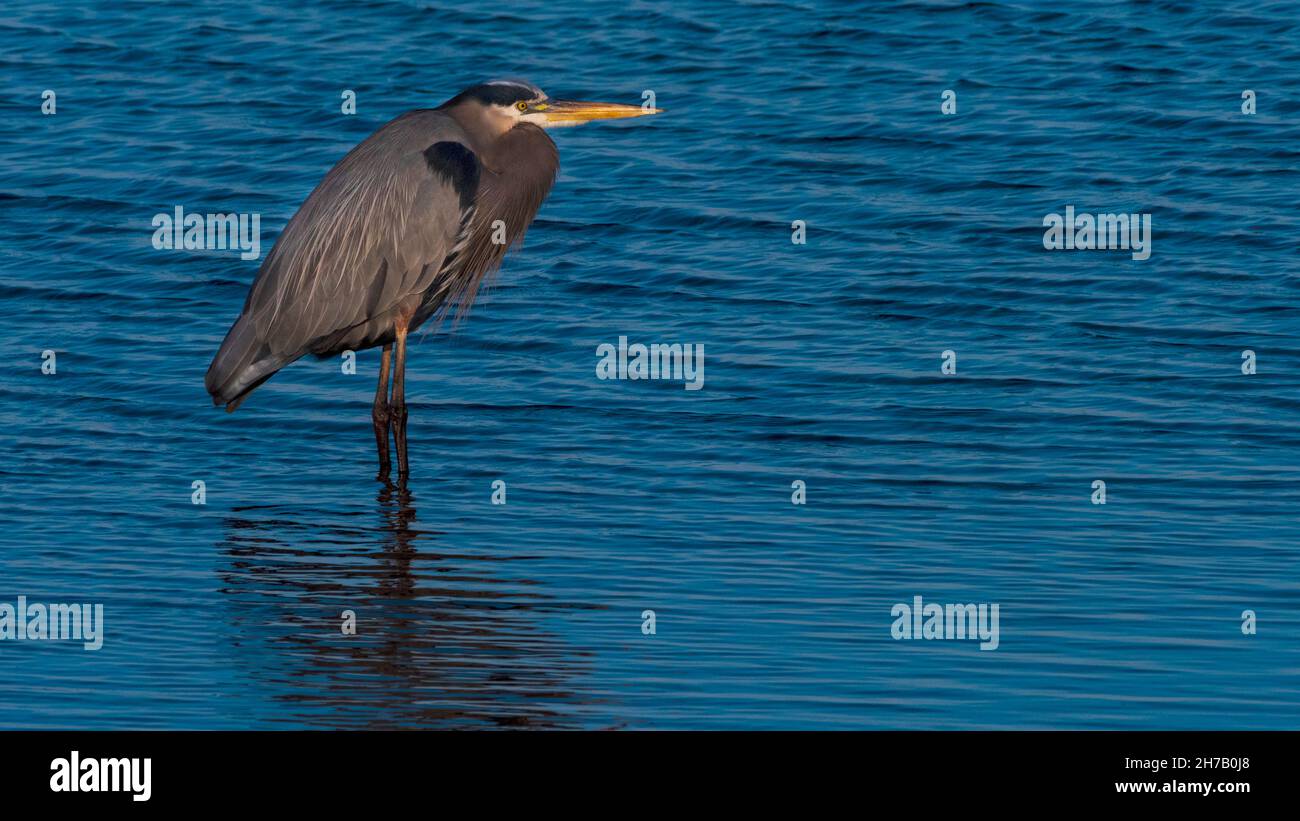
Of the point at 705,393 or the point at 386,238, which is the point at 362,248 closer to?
the point at 386,238

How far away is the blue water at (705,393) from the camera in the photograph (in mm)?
8203

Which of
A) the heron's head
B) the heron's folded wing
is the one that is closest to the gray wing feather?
the heron's folded wing

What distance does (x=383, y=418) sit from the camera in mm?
12156

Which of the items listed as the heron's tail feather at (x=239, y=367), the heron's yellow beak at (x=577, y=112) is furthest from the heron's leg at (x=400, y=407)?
the heron's yellow beak at (x=577, y=112)

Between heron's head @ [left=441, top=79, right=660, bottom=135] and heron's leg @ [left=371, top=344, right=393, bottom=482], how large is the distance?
151cm

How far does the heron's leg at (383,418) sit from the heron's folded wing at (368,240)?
1.21ft

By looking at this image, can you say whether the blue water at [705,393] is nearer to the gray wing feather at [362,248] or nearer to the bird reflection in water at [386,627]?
the bird reflection in water at [386,627]

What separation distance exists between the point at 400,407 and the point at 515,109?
194 cm

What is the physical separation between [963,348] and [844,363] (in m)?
0.87

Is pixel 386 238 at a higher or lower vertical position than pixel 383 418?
higher

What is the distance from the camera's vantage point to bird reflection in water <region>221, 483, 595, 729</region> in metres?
7.77

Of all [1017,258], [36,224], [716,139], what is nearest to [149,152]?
[36,224]

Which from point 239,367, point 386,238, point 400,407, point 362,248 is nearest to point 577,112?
point 386,238

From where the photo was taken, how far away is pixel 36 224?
1817cm
